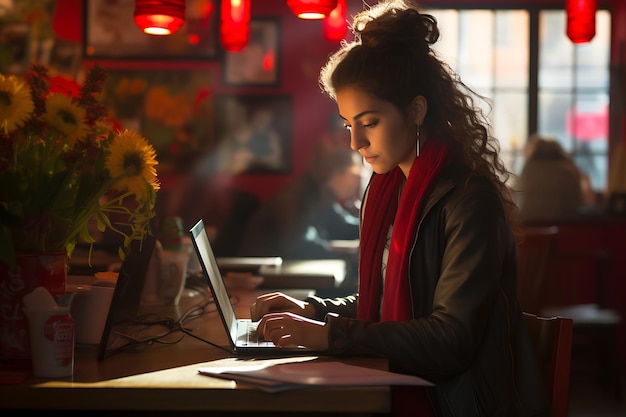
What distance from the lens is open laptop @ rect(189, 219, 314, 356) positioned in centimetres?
169

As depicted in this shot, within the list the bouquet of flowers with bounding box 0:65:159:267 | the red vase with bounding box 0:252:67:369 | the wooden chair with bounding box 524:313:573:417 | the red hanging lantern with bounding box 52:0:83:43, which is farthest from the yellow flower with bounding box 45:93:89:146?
the red hanging lantern with bounding box 52:0:83:43

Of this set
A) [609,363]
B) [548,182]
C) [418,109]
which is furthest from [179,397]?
[548,182]

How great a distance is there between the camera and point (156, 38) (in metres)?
6.54

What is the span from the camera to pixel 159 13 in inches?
99.7

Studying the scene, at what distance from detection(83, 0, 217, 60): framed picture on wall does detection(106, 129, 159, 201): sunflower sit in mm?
5113

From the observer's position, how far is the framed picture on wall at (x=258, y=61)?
Answer: 6570 mm

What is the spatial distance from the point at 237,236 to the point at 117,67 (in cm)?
162

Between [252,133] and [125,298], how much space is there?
491cm

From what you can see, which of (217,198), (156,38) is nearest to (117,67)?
(156,38)

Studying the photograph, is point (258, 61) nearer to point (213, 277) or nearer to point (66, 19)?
point (66, 19)

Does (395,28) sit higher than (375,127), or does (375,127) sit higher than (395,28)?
(395,28)

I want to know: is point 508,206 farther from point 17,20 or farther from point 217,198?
point 17,20

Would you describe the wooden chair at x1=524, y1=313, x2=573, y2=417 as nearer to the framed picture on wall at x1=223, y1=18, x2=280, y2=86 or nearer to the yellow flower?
the yellow flower

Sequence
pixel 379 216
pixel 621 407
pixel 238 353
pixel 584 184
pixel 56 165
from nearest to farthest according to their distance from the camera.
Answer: pixel 56 165 → pixel 238 353 → pixel 379 216 → pixel 621 407 → pixel 584 184
